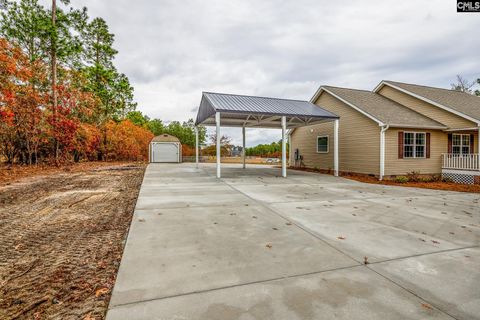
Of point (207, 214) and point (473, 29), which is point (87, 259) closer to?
point (207, 214)

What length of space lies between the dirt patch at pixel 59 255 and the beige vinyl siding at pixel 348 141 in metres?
11.4

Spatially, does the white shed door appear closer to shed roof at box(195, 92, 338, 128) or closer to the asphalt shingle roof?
shed roof at box(195, 92, 338, 128)

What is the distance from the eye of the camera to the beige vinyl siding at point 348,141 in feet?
39.4

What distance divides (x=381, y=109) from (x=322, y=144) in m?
3.87

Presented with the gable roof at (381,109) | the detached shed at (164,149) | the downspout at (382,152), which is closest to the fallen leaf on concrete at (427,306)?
the downspout at (382,152)

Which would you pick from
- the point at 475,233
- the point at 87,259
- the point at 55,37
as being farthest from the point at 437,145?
the point at 55,37

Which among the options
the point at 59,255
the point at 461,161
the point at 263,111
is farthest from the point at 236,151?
the point at 59,255

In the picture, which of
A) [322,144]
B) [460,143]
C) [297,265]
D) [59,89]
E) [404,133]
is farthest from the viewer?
[322,144]

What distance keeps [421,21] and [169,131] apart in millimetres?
30245

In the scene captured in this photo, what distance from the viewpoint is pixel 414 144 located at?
12.0m

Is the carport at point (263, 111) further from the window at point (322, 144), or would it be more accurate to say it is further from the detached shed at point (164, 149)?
the detached shed at point (164, 149)

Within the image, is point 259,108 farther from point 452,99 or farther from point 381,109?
point 452,99

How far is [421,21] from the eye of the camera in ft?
37.5

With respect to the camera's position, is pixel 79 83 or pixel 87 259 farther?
pixel 79 83
